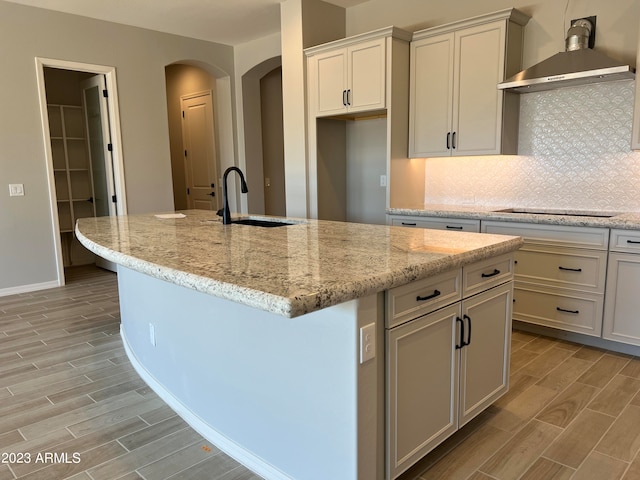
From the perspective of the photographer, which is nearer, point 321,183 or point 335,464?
point 335,464

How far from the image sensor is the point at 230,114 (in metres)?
6.30

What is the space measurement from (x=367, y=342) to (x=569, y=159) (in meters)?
2.95

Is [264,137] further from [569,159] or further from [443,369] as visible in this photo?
[443,369]

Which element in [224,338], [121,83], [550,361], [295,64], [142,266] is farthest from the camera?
[121,83]

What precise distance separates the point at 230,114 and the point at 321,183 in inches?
88.2

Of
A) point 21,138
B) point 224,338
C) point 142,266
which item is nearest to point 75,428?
point 224,338

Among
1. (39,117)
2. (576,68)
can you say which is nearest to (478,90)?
(576,68)

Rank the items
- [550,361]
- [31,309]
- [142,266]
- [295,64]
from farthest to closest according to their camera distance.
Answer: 1. [295,64]
2. [31,309]
3. [550,361]
4. [142,266]

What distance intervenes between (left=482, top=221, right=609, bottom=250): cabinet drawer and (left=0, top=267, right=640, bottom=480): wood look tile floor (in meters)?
0.73

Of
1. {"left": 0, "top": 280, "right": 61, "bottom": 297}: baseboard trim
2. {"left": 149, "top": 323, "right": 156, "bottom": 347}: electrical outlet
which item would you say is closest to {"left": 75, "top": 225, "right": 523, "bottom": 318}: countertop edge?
{"left": 149, "top": 323, "right": 156, "bottom": 347}: electrical outlet

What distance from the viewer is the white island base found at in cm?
152

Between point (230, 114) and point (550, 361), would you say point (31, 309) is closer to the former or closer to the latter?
point (230, 114)

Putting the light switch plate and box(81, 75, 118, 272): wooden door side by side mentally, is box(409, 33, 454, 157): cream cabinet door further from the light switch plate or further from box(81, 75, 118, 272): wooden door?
the light switch plate

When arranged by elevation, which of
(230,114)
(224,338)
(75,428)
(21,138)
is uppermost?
(230,114)
